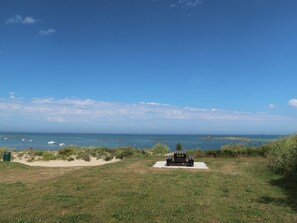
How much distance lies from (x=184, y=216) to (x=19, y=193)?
5707 millimetres

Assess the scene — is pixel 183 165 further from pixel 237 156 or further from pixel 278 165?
pixel 237 156

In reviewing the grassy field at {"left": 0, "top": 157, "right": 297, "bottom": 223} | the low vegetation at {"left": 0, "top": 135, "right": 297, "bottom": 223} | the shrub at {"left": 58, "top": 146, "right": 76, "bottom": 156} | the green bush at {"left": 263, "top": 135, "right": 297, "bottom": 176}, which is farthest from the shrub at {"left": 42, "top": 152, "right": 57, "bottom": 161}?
the green bush at {"left": 263, "top": 135, "right": 297, "bottom": 176}

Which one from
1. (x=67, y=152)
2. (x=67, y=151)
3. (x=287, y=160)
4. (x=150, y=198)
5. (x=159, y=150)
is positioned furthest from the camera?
(x=159, y=150)

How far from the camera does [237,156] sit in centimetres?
2211

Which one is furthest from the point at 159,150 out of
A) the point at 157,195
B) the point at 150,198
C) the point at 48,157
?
the point at 150,198

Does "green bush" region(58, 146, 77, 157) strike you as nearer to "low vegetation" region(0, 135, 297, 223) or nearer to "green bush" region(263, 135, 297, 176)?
"low vegetation" region(0, 135, 297, 223)

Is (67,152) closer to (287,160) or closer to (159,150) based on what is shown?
(159,150)

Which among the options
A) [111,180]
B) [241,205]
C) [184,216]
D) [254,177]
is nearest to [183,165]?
[254,177]

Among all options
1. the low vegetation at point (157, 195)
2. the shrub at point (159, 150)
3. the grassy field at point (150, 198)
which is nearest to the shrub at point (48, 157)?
the shrub at point (159, 150)

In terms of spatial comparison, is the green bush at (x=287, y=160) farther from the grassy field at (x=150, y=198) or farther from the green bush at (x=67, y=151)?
the green bush at (x=67, y=151)

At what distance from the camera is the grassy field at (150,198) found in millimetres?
7238

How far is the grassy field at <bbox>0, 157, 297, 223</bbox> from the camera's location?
7238 millimetres

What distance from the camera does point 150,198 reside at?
9000mm

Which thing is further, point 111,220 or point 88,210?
point 88,210
